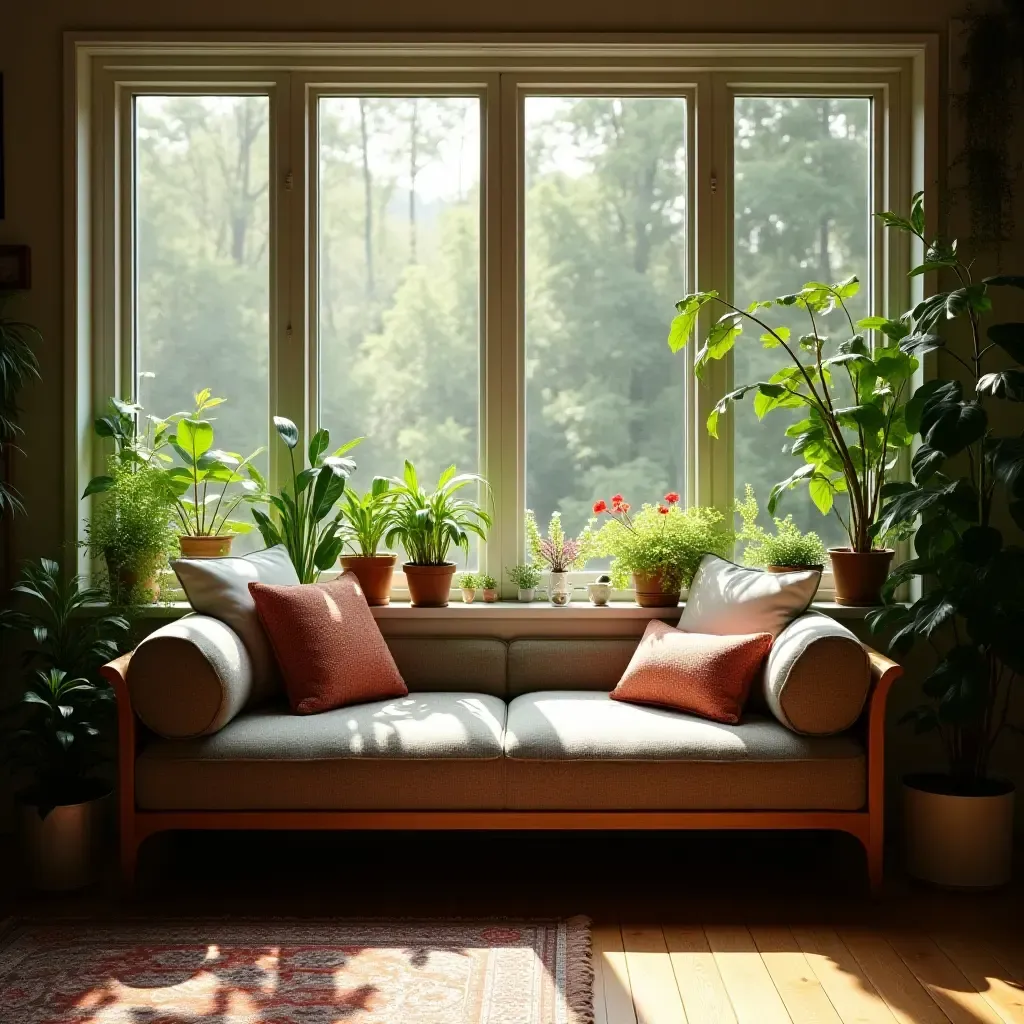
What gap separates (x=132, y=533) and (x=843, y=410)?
250cm

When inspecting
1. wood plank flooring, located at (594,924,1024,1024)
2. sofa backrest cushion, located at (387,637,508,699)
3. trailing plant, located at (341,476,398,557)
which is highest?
trailing plant, located at (341,476,398,557)

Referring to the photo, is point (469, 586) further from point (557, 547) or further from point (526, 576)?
point (557, 547)

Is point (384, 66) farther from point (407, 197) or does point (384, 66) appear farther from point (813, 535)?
point (813, 535)

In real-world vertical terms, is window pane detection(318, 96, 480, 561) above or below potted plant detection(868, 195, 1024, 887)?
above

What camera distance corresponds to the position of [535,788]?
10.5ft

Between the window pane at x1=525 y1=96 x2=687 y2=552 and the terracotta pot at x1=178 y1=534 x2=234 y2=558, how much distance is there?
1.19 metres

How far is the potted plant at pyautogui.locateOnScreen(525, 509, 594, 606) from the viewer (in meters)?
4.05

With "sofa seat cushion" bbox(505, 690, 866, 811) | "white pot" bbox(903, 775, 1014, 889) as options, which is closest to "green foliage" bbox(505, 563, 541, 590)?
"sofa seat cushion" bbox(505, 690, 866, 811)

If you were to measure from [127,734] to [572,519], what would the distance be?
1819 mm

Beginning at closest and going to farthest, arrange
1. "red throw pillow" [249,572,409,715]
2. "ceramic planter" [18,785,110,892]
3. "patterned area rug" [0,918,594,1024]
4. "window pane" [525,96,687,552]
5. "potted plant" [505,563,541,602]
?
"patterned area rug" [0,918,594,1024]
"ceramic planter" [18,785,110,892]
"red throw pillow" [249,572,409,715]
"potted plant" [505,563,541,602]
"window pane" [525,96,687,552]

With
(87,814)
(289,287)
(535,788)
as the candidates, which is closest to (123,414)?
(289,287)

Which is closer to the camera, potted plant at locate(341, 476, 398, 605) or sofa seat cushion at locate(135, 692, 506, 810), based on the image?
sofa seat cushion at locate(135, 692, 506, 810)

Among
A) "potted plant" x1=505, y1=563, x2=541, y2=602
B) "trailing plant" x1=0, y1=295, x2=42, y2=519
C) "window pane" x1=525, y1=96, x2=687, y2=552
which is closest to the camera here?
"trailing plant" x1=0, y1=295, x2=42, y2=519

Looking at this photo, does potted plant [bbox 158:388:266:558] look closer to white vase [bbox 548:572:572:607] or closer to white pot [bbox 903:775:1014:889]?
white vase [bbox 548:572:572:607]
